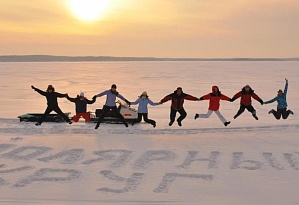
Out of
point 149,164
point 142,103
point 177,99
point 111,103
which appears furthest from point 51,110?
point 149,164

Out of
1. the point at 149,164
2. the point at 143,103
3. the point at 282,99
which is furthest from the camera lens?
the point at 282,99

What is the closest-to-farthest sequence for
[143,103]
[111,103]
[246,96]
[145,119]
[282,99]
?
[111,103]
[143,103]
[145,119]
[246,96]
[282,99]

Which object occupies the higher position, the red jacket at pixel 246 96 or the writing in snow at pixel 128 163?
the red jacket at pixel 246 96

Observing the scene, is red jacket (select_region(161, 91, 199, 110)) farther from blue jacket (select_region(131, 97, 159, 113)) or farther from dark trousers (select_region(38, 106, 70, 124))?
dark trousers (select_region(38, 106, 70, 124))

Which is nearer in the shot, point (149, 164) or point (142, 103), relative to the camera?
point (149, 164)

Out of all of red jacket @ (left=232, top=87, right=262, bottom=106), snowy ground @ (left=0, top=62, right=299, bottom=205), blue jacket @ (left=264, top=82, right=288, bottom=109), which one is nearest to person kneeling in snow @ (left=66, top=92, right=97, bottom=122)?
snowy ground @ (left=0, top=62, right=299, bottom=205)

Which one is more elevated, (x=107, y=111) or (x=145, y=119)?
(x=107, y=111)

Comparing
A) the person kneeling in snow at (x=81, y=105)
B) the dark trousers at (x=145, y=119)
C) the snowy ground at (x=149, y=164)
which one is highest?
the person kneeling in snow at (x=81, y=105)

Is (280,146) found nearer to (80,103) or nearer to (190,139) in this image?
(190,139)

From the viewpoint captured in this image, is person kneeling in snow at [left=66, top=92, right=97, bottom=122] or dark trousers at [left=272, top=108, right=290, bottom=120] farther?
dark trousers at [left=272, top=108, right=290, bottom=120]

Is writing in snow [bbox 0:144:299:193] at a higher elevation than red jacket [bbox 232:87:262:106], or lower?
lower

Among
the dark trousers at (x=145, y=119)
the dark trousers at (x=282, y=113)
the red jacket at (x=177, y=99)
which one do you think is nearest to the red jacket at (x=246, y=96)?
the dark trousers at (x=282, y=113)

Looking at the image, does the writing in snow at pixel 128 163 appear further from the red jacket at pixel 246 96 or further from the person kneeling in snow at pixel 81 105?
the red jacket at pixel 246 96

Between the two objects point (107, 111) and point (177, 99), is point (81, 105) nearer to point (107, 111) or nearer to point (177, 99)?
point (107, 111)
